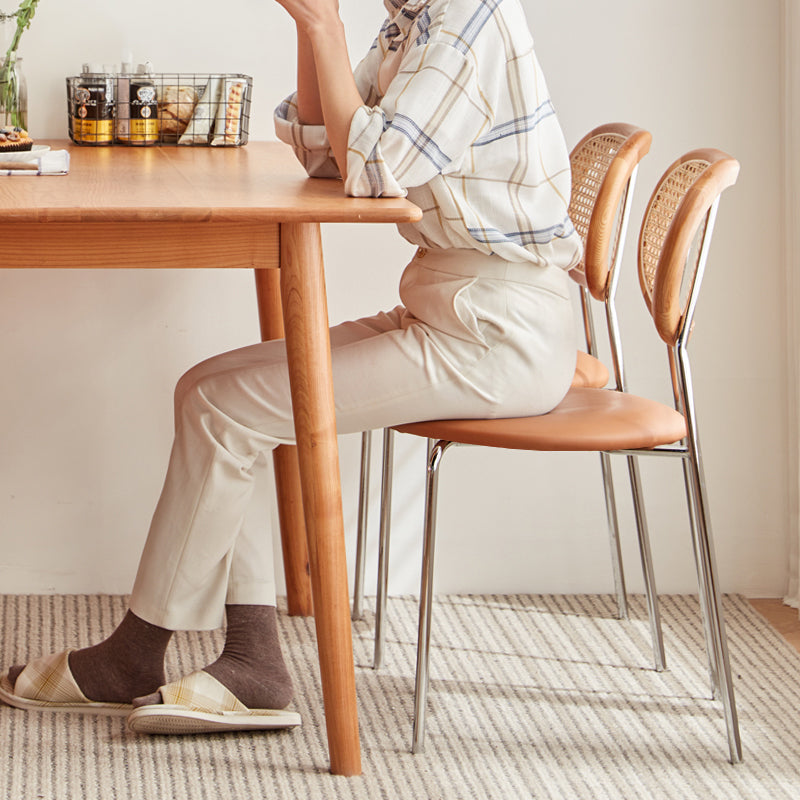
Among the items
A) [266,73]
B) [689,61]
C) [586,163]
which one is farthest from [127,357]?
[689,61]

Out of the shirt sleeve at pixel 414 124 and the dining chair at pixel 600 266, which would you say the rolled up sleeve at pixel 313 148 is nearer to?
the shirt sleeve at pixel 414 124

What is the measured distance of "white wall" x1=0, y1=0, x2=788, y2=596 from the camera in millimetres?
1895

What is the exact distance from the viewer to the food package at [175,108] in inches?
70.8

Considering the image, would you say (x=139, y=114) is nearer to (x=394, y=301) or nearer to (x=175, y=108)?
(x=175, y=108)

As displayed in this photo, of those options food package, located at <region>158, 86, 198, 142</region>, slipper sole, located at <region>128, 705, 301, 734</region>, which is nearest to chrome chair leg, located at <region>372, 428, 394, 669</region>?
slipper sole, located at <region>128, 705, 301, 734</region>

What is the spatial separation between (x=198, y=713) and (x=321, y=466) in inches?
15.0

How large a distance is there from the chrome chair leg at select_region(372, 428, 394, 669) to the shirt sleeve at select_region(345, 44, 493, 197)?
533 mm

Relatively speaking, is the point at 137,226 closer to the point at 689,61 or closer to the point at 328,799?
the point at 328,799

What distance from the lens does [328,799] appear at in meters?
1.37

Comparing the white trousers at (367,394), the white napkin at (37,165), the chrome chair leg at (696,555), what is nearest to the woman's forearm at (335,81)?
the white trousers at (367,394)

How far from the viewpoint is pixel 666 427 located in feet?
4.72

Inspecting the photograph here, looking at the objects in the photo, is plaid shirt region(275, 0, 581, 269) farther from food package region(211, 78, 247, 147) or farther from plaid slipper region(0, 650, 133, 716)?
plaid slipper region(0, 650, 133, 716)

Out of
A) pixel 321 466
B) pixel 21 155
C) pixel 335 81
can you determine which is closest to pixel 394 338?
pixel 321 466

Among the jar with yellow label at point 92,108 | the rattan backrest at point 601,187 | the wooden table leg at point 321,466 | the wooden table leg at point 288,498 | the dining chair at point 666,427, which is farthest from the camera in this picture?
the wooden table leg at point 288,498
